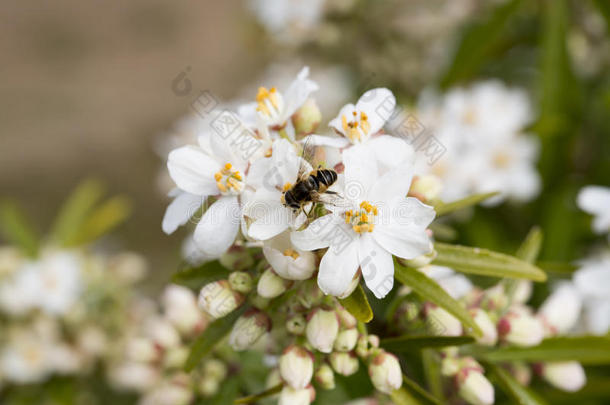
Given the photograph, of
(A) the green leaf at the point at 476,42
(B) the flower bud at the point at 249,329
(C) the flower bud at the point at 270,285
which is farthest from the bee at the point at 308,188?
(A) the green leaf at the point at 476,42

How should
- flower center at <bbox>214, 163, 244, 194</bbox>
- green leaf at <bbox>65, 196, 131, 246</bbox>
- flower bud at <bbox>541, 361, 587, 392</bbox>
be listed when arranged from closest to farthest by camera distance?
1. flower center at <bbox>214, 163, 244, 194</bbox>
2. flower bud at <bbox>541, 361, 587, 392</bbox>
3. green leaf at <bbox>65, 196, 131, 246</bbox>

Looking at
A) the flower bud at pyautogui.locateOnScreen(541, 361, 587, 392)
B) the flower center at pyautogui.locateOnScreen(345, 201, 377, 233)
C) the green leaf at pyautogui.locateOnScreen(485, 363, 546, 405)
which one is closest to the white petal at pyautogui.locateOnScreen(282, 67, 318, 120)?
the flower center at pyautogui.locateOnScreen(345, 201, 377, 233)

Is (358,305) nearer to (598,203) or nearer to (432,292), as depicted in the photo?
(432,292)

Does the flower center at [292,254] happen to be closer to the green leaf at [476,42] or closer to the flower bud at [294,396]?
the flower bud at [294,396]

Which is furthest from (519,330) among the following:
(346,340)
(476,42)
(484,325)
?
(476,42)

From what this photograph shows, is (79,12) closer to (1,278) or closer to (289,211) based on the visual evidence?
(1,278)

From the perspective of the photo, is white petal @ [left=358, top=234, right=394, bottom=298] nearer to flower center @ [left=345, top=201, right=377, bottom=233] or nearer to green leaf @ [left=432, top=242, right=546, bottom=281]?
flower center @ [left=345, top=201, right=377, bottom=233]

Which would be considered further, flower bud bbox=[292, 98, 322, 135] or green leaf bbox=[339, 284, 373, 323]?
flower bud bbox=[292, 98, 322, 135]
